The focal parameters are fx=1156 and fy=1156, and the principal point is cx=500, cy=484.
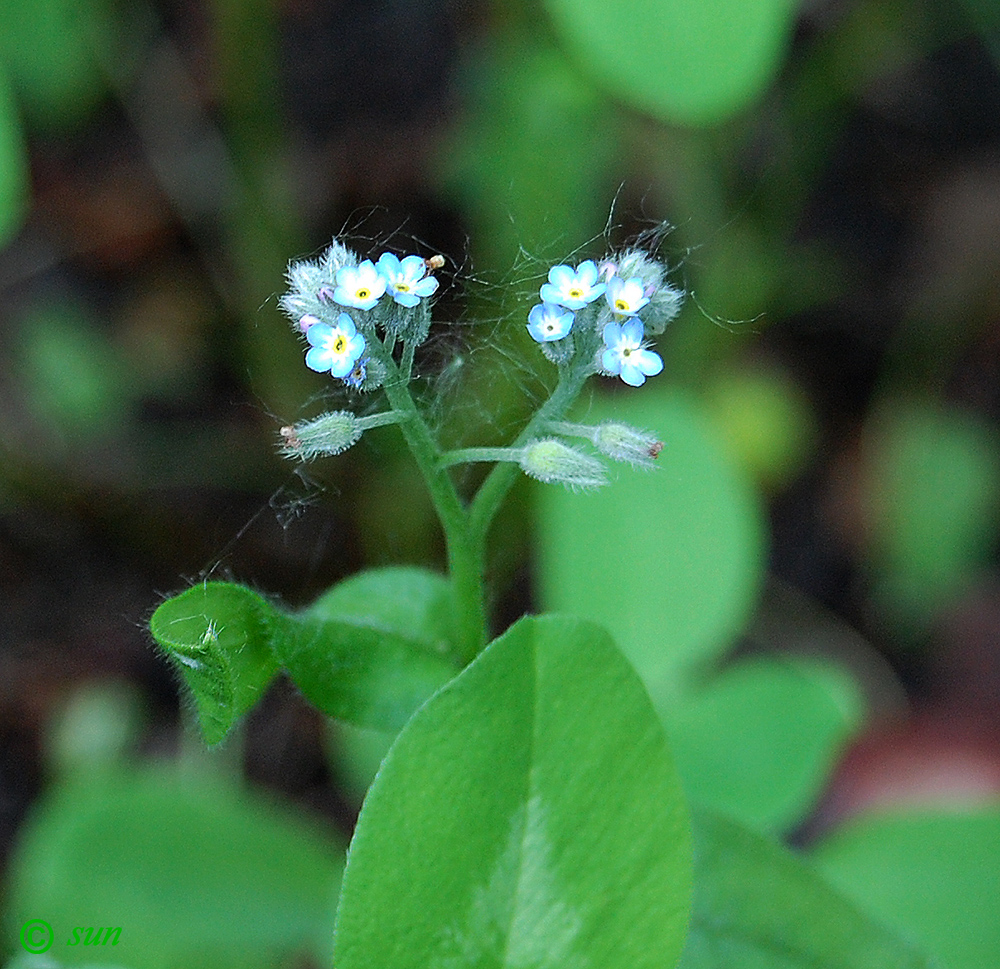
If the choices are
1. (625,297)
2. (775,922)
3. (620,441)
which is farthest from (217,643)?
(775,922)

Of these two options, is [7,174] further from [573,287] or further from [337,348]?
[573,287]

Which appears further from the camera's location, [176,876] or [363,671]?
[176,876]

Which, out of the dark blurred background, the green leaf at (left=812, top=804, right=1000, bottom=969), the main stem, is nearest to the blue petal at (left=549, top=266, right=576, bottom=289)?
the main stem

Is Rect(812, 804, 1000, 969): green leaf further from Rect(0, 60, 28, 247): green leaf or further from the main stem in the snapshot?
Rect(0, 60, 28, 247): green leaf

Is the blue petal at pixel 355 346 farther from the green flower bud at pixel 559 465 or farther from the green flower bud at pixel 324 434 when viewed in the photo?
the green flower bud at pixel 559 465

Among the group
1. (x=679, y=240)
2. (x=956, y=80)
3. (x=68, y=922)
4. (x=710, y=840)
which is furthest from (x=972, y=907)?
(x=956, y=80)

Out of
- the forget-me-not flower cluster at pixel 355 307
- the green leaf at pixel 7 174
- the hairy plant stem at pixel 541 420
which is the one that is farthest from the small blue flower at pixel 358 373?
the green leaf at pixel 7 174
